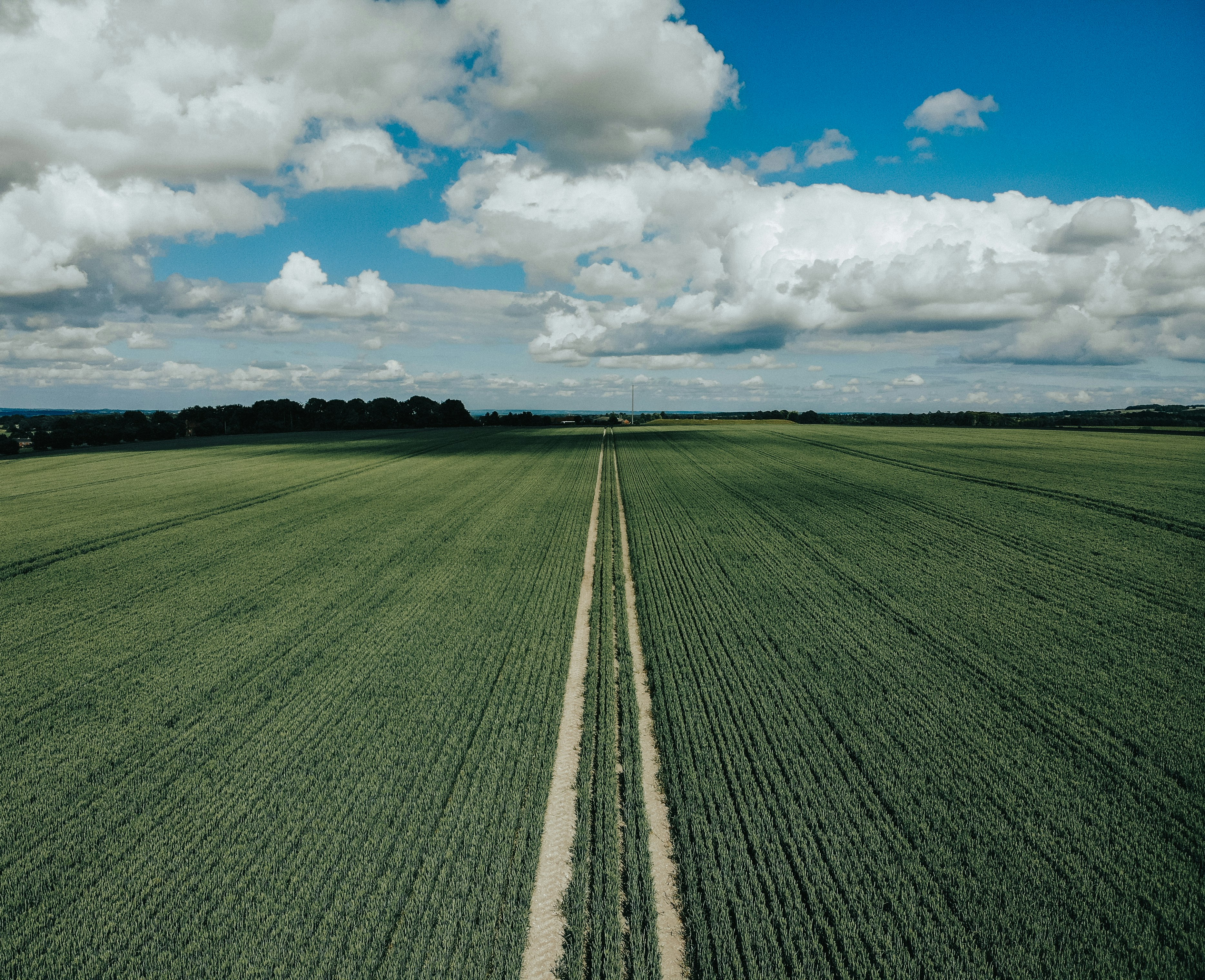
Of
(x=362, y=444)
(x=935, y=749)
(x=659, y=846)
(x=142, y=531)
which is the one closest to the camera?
(x=659, y=846)

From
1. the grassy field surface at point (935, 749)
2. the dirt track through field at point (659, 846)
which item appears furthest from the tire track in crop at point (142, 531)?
the dirt track through field at point (659, 846)

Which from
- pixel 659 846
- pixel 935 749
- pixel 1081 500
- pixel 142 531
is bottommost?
pixel 659 846

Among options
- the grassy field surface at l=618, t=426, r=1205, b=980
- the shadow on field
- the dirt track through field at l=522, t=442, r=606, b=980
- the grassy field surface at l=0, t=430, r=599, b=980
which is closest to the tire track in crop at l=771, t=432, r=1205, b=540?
the grassy field surface at l=618, t=426, r=1205, b=980

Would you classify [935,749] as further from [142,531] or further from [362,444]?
[362,444]

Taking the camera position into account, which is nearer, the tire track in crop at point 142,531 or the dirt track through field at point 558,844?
the dirt track through field at point 558,844

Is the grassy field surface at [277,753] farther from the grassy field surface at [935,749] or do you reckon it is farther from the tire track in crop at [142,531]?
the grassy field surface at [935,749]

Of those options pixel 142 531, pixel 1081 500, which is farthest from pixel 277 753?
pixel 1081 500

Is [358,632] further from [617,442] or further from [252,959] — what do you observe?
[617,442]

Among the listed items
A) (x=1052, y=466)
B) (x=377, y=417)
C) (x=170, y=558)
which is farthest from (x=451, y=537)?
(x=377, y=417)
